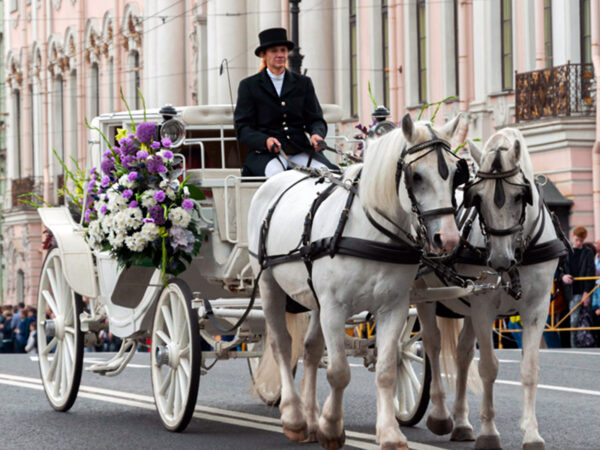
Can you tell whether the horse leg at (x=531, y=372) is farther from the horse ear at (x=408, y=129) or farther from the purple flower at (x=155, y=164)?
the purple flower at (x=155, y=164)

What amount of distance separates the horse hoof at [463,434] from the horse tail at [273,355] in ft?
4.14

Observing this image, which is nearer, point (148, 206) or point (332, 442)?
point (332, 442)

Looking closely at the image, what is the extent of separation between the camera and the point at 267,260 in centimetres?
1030

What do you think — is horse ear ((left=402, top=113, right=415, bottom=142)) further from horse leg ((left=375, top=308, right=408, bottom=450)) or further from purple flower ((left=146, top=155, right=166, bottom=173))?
purple flower ((left=146, top=155, right=166, bottom=173))

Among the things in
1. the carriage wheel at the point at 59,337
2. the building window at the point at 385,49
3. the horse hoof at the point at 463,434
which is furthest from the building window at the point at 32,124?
the horse hoof at the point at 463,434

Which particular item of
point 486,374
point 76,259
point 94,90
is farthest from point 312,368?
point 94,90

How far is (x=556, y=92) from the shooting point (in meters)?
26.2

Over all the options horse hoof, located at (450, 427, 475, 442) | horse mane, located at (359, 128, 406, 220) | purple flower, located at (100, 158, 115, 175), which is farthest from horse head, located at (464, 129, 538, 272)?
purple flower, located at (100, 158, 115, 175)

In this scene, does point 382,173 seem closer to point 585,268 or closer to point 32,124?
→ point 585,268

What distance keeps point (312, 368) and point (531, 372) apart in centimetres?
165

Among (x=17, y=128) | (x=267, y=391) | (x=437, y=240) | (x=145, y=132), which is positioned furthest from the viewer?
(x=17, y=128)

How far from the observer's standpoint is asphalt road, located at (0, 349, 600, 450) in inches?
409

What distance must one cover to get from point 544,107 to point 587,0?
6.20 feet

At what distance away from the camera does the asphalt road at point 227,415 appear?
10.4m
